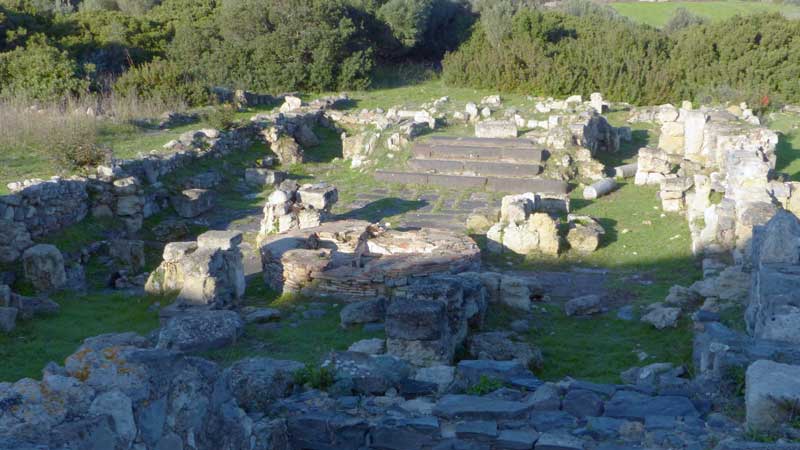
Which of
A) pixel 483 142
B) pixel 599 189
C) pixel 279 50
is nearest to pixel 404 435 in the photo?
pixel 599 189

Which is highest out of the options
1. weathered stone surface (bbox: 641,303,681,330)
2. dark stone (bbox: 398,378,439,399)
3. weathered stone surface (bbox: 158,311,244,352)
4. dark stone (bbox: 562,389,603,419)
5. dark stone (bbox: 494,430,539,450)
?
dark stone (bbox: 494,430,539,450)

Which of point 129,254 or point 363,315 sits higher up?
point 363,315

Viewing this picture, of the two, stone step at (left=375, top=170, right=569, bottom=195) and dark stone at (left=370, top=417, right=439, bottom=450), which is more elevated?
dark stone at (left=370, top=417, right=439, bottom=450)

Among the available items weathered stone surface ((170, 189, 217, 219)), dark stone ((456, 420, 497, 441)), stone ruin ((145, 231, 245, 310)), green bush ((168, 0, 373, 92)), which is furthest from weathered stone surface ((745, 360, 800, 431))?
green bush ((168, 0, 373, 92))

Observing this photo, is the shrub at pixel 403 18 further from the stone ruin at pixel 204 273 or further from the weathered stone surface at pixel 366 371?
the weathered stone surface at pixel 366 371

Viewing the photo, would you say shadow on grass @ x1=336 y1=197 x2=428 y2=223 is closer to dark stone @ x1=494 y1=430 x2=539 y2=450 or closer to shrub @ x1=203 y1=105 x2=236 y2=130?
shrub @ x1=203 y1=105 x2=236 y2=130

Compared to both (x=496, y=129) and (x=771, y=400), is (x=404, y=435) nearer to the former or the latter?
(x=771, y=400)

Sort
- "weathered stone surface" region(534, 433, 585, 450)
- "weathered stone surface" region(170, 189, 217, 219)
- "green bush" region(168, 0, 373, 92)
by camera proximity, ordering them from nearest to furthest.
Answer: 1. "weathered stone surface" region(534, 433, 585, 450)
2. "weathered stone surface" region(170, 189, 217, 219)
3. "green bush" region(168, 0, 373, 92)

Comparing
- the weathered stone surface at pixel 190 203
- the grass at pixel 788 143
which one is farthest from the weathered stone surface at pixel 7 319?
the grass at pixel 788 143

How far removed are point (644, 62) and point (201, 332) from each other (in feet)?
72.1

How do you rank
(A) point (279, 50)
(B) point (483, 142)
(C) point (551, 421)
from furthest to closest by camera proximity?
(A) point (279, 50) → (B) point (483, 142) → (C) point (551, 421)

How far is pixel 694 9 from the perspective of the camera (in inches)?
1638

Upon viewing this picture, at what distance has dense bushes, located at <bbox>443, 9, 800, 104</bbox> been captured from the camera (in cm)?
2627

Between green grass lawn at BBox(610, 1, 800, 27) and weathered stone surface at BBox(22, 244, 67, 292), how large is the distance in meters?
31.5
